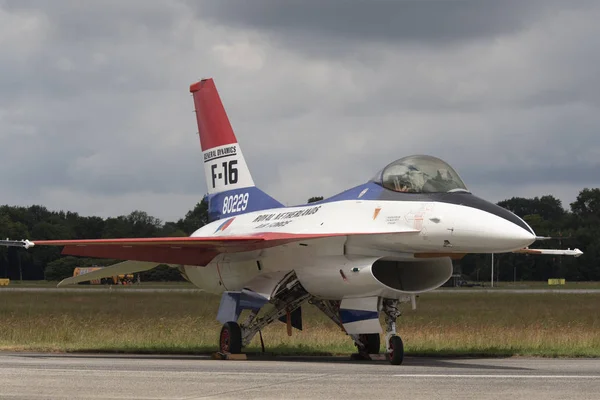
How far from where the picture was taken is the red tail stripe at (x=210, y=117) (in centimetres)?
2050

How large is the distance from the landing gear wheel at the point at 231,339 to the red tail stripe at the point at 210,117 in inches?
191

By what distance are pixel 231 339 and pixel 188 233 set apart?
40.5m

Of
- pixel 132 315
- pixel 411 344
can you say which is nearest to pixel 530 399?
pixel 411 344

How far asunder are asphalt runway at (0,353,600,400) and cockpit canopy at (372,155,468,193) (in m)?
2.45

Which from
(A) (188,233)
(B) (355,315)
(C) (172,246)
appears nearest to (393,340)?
(B) (355,315)

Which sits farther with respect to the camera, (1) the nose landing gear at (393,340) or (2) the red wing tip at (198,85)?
(2) the red wing tip at (198,85)

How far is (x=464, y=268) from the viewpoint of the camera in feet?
347

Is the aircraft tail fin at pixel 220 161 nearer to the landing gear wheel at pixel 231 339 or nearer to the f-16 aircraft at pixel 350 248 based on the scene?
the f-16 aircraft at pixel 350 248

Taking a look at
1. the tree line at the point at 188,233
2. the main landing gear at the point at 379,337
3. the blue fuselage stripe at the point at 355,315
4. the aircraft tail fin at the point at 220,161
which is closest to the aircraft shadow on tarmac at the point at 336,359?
the main landing gear at the point at 379,337

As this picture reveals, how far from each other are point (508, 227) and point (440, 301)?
1337 inches

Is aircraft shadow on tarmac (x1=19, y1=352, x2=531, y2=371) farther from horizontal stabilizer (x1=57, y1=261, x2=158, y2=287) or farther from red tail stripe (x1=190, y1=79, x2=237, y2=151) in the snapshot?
red tail stripe (x1=190, y1=79, x2=237, y2=151)

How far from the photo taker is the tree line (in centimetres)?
6462

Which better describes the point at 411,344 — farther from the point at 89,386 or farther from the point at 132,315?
the point at 132,315

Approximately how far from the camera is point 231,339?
16672 millimetres
